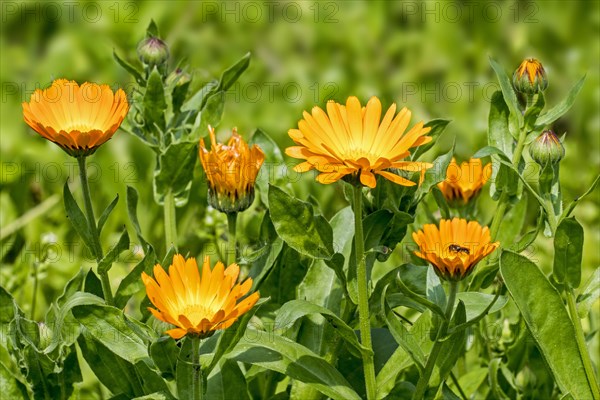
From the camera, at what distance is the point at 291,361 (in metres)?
1.34

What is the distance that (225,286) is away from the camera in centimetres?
124

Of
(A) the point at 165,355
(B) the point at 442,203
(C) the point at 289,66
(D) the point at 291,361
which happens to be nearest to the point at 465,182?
(B) the point at 442,203

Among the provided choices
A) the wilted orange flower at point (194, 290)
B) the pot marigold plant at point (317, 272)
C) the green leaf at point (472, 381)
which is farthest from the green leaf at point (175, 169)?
the green leaf at point (472, 381)

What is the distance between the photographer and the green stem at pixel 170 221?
1597mm

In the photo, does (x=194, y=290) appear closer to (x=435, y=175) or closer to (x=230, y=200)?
(x=230, y=200)

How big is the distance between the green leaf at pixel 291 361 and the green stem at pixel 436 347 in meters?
0.09

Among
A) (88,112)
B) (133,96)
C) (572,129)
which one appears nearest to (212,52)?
(572,129)

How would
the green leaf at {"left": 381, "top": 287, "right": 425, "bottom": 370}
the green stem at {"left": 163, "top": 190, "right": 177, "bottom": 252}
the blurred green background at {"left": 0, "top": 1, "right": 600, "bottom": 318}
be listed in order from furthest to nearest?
the blurred green background at {"left": 0, "top": 1, "right": 600, "bottom": 318} < the green stem at {"left": 163, "top": 190, "right": 177, "bottom": 252} < the green leaf at {"left": 381, "top": 287, "right": 425, "bottom": 370}

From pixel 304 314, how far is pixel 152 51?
573 millimetres

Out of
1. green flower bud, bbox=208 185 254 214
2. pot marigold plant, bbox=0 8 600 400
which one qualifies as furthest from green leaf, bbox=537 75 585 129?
green flower bud, bbox=208 185 254 214

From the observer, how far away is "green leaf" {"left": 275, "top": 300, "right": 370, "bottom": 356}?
4.09ft

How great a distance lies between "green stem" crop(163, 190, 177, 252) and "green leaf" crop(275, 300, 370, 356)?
36 centimetres

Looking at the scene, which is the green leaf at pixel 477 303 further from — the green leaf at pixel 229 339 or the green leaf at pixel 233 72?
the green leaf at pixel 233 72

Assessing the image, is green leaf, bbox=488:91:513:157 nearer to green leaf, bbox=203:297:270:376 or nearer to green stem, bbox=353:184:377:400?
green stem, bbox=353:184:377:400
